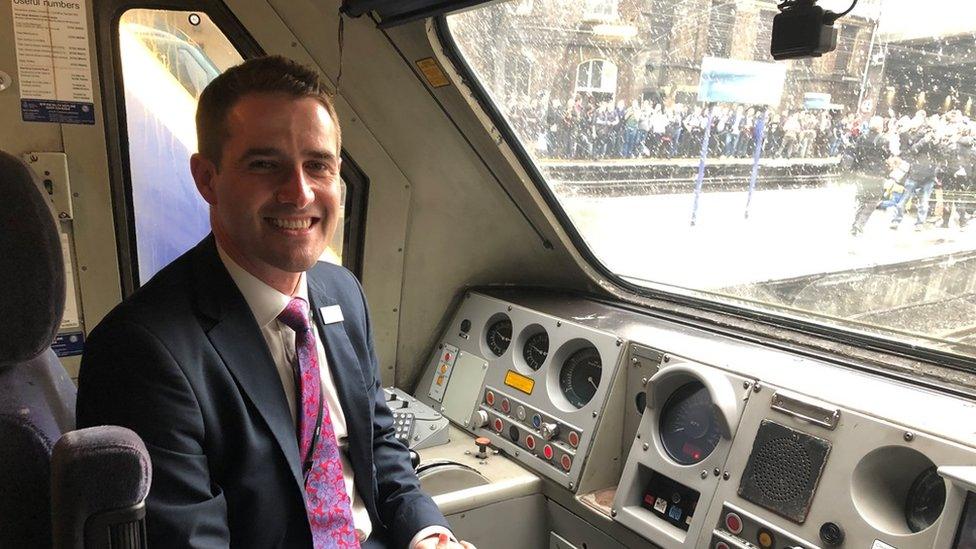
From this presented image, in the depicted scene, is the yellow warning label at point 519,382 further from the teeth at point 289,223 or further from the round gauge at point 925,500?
the teeth at point 289,223

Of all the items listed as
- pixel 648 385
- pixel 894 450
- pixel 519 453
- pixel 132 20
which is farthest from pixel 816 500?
pixel 132 20

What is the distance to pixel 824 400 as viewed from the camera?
1651 millimetres

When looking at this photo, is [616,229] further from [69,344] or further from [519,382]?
[69,344]

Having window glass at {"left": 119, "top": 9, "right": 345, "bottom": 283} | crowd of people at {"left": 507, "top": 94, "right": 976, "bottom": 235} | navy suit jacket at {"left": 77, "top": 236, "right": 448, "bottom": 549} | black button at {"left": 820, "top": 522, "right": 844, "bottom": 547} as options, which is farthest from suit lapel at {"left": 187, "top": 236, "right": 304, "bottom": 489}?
crowd of people at {"left": 507, "top": 94, "right": 976, "bottom": 235}

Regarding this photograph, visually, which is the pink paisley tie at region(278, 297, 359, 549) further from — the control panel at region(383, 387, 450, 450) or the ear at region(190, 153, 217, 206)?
the control panel at region(383, 387, 450, 450)

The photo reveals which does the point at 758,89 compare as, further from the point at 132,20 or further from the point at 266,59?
the point at 132,20

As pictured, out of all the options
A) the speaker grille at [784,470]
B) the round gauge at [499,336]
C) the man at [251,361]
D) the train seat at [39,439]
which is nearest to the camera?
the train seat at [39,439]

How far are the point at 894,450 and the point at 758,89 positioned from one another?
1.09 metres

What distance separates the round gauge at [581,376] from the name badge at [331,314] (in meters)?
1.02

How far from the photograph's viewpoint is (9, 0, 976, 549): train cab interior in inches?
65.4

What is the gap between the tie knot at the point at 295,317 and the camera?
1401mm

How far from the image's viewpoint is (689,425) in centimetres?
198

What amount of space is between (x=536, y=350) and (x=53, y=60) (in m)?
1.82

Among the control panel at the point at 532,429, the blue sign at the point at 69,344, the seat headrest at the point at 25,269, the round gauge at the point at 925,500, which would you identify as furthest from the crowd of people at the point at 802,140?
the seat headrest at the point at 25,269
